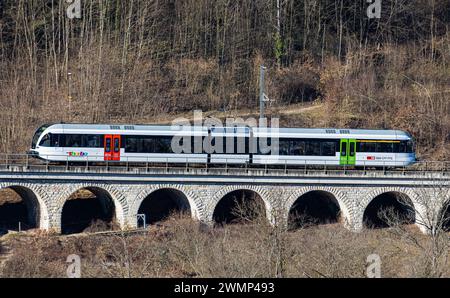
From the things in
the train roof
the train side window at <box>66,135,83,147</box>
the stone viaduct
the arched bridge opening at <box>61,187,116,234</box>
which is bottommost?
the arched bridge opening at <box>61,187,116,234</box>

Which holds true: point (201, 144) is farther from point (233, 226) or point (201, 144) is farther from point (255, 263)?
point (255, 263)

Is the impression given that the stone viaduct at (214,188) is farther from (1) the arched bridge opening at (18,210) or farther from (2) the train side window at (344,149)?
(2) the train side window at (344,149)

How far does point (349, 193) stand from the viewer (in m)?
50.2

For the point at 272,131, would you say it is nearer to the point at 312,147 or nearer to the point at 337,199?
the point at 312,147

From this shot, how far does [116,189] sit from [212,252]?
1001 centimetres

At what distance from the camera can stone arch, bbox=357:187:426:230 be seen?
165 ft

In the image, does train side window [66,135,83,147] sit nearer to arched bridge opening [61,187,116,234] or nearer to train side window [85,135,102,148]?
train side window [85,135,102,148]

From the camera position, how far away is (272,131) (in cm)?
5028

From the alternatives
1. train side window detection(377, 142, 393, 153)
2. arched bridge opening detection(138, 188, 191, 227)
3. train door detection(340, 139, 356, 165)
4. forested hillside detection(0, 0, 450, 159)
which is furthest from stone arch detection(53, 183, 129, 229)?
train side window detection(377, 142, 393, 153)

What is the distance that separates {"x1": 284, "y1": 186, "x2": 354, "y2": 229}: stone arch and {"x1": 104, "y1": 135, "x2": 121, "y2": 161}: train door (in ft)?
32.1

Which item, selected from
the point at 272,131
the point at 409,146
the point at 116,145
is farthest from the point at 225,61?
the point at 116,145

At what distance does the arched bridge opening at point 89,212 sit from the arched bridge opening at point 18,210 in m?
1.72

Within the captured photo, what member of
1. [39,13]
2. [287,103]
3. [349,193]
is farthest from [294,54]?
[349,193]

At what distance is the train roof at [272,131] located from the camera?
47875 mm
